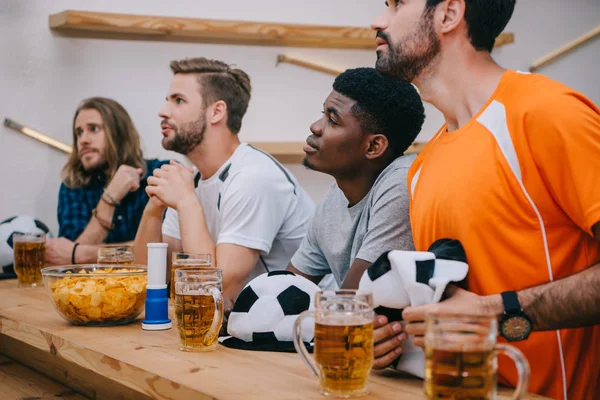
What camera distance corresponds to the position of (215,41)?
400 cm

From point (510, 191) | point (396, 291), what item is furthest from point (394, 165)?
point (396, 291)

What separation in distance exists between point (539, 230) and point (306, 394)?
539 millimetres

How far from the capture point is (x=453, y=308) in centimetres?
117

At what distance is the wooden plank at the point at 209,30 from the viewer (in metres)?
3.60

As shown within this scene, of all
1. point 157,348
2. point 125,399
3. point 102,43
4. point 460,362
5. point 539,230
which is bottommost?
point 125,399

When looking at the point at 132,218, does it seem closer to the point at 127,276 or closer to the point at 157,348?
the point at 127,276

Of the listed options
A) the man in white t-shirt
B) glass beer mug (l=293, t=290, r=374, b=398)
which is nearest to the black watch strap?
glass beer mug (l=293, t=290, r=374, b=398)

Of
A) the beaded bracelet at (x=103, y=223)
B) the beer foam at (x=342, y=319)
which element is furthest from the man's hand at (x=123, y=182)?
the beer foam at (x=342, y=319)

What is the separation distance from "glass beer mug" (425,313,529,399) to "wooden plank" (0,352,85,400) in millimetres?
1250

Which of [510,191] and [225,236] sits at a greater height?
[510,191]

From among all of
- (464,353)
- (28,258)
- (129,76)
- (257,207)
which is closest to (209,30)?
(129,76)

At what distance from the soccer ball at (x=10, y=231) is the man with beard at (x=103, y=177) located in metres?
0.26

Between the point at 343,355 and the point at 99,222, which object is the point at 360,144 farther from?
the point at 99,222

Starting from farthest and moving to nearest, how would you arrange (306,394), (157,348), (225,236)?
(225,236), (157,348), (306,394)
